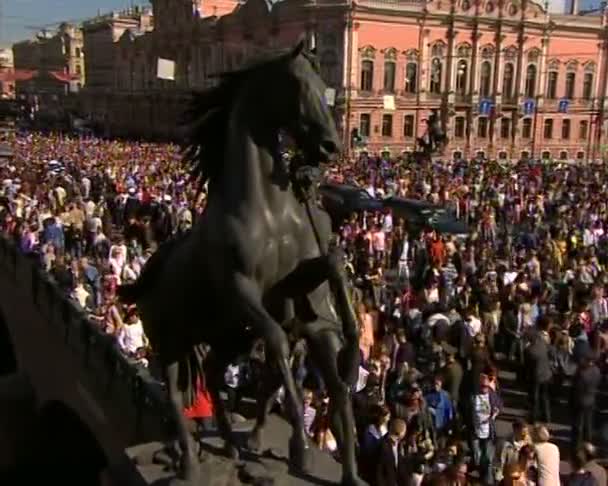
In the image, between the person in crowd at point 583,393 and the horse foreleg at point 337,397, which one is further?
the person in crowd at point 583,393

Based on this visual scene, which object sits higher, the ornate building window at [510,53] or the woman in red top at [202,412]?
the ornate building window at [510,53]

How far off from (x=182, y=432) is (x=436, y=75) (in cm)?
5445

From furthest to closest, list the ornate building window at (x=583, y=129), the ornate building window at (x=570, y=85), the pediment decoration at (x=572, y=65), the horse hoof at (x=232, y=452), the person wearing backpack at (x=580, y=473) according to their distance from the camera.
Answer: the ornate building window at (x=583, y=129)
the ornate building window at (x=570, y=85)
the pediment decoration at (x=572, y=65)
the person wearing backpack at (x=580, y=473)
the horse hoof at (x=232, y=452)

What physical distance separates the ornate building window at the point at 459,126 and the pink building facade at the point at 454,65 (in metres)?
0.07

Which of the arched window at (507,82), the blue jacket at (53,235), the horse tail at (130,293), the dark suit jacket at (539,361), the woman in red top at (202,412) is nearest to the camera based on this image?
the horse tail at (130,293)

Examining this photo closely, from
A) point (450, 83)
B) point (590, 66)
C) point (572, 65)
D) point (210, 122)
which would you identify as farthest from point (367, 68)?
point (210, 122)

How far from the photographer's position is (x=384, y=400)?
8203mm

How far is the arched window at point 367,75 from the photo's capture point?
5344cm

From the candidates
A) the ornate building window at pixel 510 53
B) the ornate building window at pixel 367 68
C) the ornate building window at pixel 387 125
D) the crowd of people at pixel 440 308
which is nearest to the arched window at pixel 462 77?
the ornate building window at pixel 510 53

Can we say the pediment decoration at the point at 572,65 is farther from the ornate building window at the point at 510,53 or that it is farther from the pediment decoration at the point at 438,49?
the pediment decoration at the point at 438,49

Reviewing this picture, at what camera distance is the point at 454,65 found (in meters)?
56.6

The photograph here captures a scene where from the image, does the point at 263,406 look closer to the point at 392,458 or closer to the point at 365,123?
the point at 392,458

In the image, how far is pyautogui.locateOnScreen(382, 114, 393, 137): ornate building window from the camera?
54.1 m

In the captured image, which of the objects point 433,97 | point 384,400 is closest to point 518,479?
point 384,400
